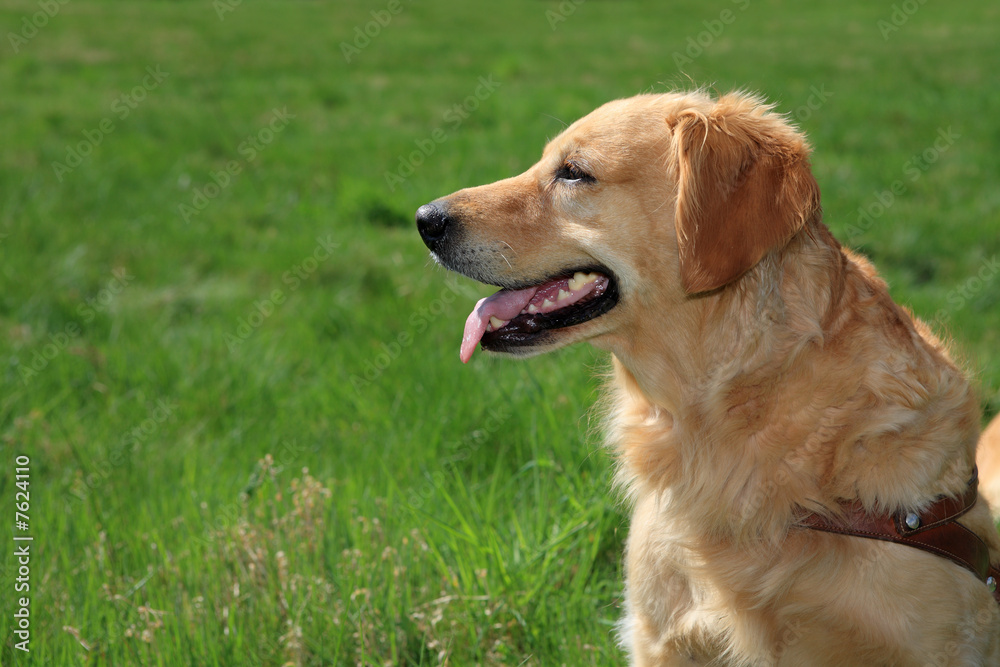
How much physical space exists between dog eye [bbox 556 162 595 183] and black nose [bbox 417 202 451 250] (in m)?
0.36

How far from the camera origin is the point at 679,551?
2.31 metres

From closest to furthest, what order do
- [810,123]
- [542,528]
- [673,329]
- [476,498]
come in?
[673,329], [542,528], [476,498], [810,123]

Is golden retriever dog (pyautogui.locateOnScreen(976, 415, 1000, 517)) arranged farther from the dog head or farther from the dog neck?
the dog head

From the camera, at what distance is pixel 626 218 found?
239cm

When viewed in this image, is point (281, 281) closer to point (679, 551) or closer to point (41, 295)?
point (41, 295)

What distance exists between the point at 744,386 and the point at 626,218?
1.85ft

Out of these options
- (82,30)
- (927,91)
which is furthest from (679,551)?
(82,30)

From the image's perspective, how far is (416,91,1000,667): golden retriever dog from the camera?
6.88 ft

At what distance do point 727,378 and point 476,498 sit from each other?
52.8 inches

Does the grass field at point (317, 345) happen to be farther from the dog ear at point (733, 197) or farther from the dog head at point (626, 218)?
the dog ear at point (733, 197)

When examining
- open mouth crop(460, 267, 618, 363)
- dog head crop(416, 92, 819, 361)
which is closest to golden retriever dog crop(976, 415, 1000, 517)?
dog head crop(416, 92, 819, 361)

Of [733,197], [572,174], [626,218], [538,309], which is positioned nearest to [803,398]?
[733,197]

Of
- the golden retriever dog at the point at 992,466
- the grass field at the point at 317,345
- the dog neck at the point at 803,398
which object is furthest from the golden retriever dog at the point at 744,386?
the golden retriever dog at the point at 992,466

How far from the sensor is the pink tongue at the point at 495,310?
102 inches
